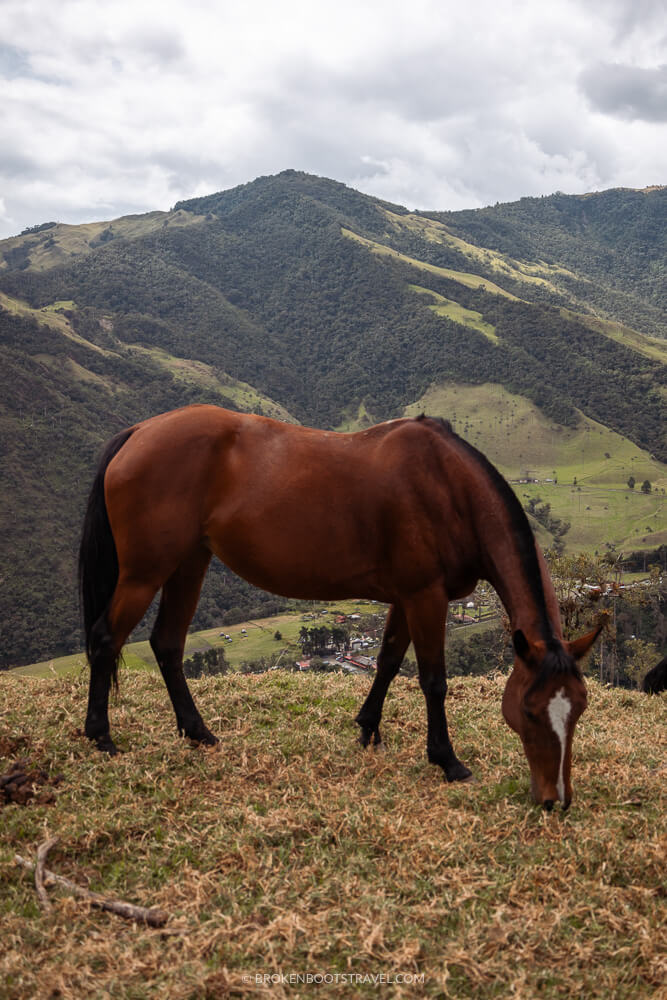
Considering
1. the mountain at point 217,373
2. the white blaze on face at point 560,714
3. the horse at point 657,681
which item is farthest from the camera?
the mountain at point 217,373

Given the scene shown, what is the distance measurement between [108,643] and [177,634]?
0.61 metres

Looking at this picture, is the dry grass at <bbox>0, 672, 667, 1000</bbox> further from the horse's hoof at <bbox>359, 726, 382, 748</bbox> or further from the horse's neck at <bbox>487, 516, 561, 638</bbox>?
the horse's neck at <bbox>487, 516, 561, 638</bbox>

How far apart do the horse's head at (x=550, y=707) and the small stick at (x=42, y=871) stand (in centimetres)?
302

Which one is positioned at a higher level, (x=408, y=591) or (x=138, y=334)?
(x=138, y=334)

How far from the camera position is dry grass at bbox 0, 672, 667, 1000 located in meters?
2.98

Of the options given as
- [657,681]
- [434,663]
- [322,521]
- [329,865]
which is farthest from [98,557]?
[657,681]

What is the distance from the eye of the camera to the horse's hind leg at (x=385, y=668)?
5578 mm

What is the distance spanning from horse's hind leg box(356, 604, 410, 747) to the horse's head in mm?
1271

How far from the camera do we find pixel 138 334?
16212 cm

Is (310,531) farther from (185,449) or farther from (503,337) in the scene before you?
(503,337)

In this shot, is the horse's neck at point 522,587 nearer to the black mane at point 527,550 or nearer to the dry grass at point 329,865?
the black mane at point 527,550

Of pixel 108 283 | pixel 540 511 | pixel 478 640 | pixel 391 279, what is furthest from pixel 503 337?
pixel 478 640

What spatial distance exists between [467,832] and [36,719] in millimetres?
3908

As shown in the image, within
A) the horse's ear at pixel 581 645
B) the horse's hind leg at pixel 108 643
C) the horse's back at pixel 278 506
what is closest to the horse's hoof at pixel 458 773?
the horse's ear at pixel 581 645
